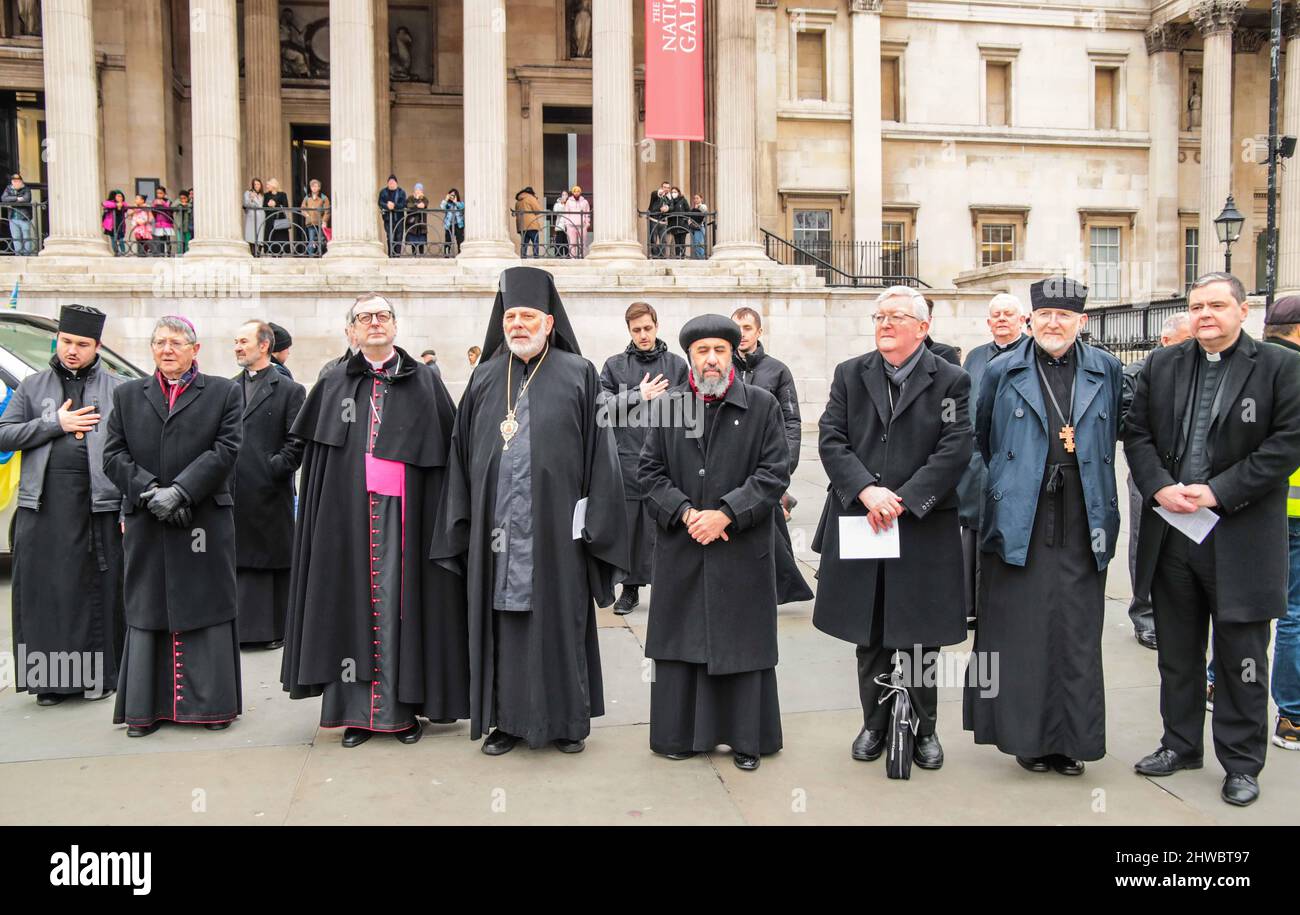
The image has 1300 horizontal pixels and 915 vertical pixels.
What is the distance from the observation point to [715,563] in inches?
218

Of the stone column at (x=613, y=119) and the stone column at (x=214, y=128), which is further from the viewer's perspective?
the stone column at (x=613, y=119)

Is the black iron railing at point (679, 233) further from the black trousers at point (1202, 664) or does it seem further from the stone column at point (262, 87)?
the black trousers at point (1202, 664)

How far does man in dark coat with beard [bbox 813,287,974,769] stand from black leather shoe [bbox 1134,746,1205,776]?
0.98 m

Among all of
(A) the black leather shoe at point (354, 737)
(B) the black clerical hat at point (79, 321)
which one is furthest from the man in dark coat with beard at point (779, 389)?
(B) the black clerical hat at point (79, 321)

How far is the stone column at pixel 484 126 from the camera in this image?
2092 cm

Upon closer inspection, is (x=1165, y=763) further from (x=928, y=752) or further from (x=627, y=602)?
(x=627, y=602)

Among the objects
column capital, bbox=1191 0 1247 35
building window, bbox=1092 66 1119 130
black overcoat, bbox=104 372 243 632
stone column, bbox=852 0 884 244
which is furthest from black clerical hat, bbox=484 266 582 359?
building window, bbox=1092 66 1119 130

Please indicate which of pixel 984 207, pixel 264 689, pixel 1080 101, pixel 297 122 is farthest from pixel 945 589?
pixel 1080 101

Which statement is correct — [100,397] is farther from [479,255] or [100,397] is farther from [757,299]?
[757,299]

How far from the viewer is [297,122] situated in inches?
1049

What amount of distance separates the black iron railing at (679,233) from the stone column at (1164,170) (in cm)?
1798

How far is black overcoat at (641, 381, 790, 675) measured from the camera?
215 inches

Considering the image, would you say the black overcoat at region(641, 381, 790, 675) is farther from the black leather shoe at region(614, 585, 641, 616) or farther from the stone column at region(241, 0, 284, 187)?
the stone column at region(241, 0, 284, 187)

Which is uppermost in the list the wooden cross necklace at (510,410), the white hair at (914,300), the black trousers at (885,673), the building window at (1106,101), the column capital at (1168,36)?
the column capital at (1168,36)
